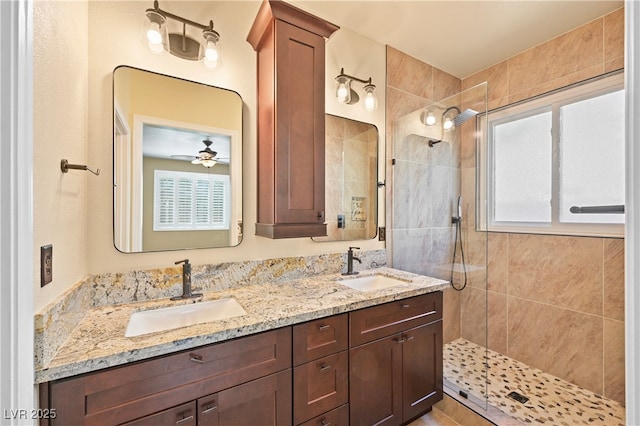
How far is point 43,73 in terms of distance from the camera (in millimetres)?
877

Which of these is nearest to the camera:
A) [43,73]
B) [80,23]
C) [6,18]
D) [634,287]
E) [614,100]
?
[634,287]

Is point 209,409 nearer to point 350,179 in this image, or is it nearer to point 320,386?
point 320,386

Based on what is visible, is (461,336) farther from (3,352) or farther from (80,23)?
(80,23)

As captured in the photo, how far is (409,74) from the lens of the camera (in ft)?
8.12

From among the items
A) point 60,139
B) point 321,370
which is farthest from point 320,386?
point 60,139

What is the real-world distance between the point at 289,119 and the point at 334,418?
1586 millimetres

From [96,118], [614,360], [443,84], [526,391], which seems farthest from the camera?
[443,84]

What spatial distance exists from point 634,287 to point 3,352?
1141 millimetres

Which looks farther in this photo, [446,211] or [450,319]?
[450,319]

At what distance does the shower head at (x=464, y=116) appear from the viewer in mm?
2195

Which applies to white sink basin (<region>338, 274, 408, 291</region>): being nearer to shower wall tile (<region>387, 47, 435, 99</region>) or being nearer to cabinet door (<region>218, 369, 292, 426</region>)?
cabinet door (<region>218, 369, 292, 426</region>)

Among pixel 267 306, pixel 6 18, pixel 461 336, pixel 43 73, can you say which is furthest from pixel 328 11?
pixel 461 336

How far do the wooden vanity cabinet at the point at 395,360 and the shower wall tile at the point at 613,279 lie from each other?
3.91 ft

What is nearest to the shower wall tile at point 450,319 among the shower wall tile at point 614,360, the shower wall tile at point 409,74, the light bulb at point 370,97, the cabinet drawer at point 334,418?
the shower wall tile at point 614,360
